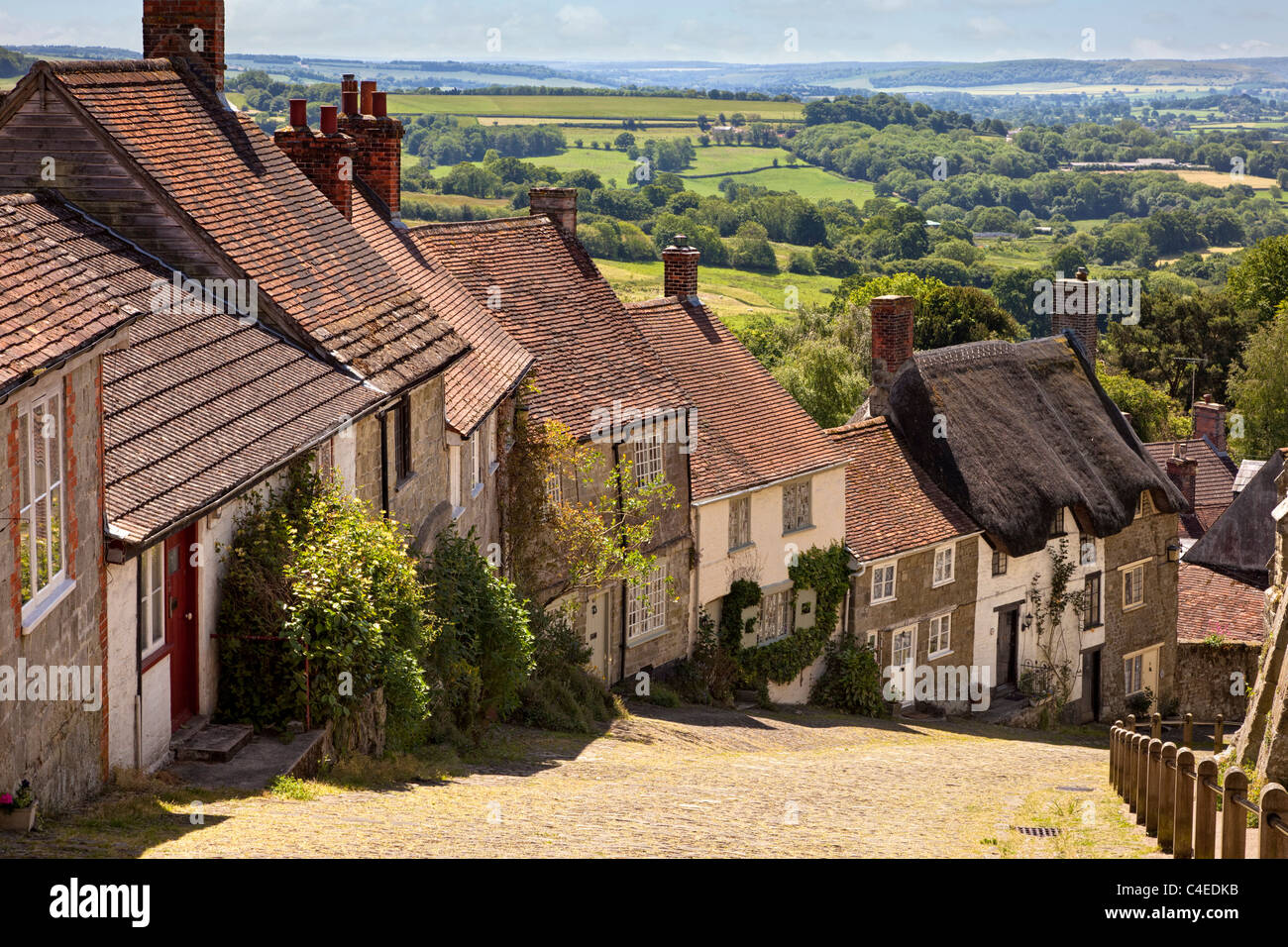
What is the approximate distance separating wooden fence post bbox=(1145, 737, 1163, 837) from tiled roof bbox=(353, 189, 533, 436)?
9768mm

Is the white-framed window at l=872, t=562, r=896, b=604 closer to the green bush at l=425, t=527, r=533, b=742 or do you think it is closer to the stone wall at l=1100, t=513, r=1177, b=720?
the stone wall at l=1100, t=513, r=1177, b=720

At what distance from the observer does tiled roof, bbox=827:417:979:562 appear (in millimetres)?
32406

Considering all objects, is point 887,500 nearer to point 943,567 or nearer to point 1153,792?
point 943,567

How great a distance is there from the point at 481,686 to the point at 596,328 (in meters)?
10.9

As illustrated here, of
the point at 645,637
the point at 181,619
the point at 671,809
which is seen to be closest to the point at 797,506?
the point at 645,637

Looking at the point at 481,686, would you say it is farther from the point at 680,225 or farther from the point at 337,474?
the point at 680,225

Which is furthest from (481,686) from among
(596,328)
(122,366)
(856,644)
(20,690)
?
(856,644)

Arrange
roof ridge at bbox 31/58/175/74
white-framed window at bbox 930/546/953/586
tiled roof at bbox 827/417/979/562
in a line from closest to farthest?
roof ridge at bbox 31/58/175/74, tiled roof at bbox 827/417/979/562, white-framed window at bbox 930/546/953/586

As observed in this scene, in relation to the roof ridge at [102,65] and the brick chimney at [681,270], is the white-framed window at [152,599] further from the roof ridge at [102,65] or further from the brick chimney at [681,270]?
the brick chimney at [681,270]

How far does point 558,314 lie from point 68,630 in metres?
17.2

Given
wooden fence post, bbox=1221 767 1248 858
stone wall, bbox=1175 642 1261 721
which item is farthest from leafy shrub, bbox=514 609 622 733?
stone wall, bbox=1175 642 1261 721

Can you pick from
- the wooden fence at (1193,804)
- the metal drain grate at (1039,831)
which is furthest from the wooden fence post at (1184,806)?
the metal drain grate at (1039,831)

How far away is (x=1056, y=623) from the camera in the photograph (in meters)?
36.2

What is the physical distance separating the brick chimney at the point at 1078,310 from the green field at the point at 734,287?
48.8 meters
